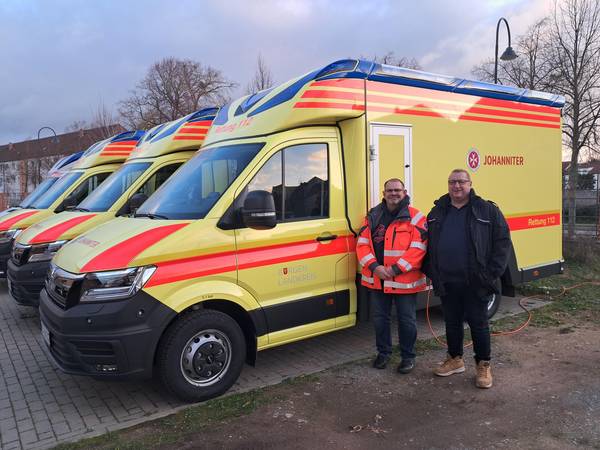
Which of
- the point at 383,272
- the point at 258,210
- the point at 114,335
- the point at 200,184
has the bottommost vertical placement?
the point at 114,335

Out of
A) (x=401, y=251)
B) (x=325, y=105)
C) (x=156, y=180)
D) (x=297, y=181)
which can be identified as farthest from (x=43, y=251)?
(x=401, y=251)

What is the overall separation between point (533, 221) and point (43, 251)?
6.28 meters

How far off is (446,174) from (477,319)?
1.91 m

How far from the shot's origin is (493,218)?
13.6ft

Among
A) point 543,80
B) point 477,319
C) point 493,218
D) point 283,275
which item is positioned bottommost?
point 477,319

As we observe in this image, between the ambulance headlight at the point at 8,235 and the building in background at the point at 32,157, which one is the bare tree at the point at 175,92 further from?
the ambulance headlight at the point at 8,235

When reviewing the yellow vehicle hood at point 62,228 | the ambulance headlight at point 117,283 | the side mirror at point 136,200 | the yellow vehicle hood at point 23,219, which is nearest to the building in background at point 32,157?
the yellow vehicle hood at point 23,219

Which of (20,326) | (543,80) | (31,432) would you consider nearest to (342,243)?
(31,432)

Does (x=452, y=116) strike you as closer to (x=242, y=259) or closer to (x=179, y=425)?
(x=242, y=259)

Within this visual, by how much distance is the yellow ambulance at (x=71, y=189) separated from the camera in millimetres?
8297

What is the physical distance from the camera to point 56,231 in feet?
21.7

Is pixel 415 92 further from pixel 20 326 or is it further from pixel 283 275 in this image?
pixel 20 326

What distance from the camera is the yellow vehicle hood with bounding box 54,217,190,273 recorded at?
383 cm

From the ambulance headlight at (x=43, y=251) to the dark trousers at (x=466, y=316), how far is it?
485cm
